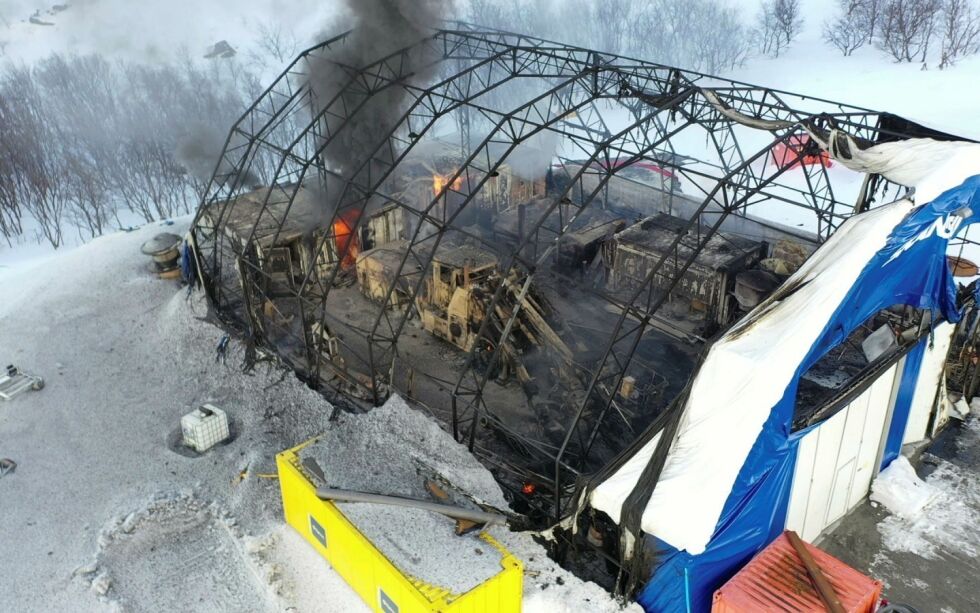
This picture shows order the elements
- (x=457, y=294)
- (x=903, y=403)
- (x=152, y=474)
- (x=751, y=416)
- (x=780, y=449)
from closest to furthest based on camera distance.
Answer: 1. (x=751, y=416)
2. (x=780, y=449)
3. (x=903, y=403)
4. (x=152, y=474)
5. (x=457, y=294)

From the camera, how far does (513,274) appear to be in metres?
22.2

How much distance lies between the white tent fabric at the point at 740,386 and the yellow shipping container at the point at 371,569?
279cm

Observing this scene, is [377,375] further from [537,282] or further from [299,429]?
[537,282]

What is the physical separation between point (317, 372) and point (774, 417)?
12397mm

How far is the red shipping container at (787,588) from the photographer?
13.7 m

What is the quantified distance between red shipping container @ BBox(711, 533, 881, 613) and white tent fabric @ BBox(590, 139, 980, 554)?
125 centimetres

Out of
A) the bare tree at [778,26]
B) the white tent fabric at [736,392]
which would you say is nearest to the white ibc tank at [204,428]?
the white tent fabric at [736,392]

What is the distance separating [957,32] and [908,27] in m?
3.28

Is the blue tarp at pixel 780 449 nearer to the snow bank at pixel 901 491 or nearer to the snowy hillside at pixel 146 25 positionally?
the snow bank at pixel 901 491

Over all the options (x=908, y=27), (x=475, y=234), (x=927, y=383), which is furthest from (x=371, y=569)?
(x=908, y=27)

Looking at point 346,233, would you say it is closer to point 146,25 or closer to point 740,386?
point 740,386

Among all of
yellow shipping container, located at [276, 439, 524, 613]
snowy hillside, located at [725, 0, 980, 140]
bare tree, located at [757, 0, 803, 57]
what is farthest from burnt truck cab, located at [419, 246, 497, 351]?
bare tree, located at [757, 0, 803, 57]

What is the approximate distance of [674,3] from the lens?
2635 inches

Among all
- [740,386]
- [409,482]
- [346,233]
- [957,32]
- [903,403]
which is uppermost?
[957,32]
